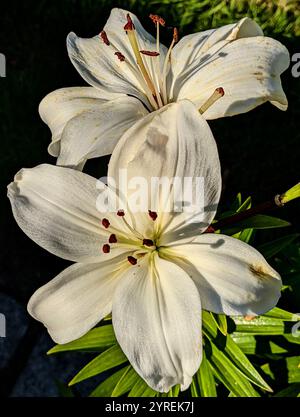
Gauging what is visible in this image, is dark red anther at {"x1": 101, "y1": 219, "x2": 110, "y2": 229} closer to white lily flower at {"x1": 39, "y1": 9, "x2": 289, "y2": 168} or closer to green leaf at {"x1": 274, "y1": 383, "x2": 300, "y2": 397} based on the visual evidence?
white lily flower at {"x1": 39, "y1": 9, "x2": 289, "y2": 168}

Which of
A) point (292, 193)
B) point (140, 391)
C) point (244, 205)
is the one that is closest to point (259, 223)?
point (244, 205)

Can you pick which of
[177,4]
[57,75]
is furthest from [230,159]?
[57,75]

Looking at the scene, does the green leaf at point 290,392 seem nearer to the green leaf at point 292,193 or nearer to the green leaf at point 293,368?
the green leaf at point 293,368

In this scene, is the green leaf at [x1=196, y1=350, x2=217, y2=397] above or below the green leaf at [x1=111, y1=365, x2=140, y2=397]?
above

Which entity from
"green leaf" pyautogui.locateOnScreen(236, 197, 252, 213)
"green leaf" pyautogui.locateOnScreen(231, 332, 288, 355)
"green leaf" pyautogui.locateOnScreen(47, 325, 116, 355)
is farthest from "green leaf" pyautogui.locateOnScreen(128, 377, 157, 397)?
"green leaf" pyautogui.locateOnScreen(236, 197, 252, 213)

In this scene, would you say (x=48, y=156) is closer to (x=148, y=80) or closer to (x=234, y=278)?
(x=148, y=80)
